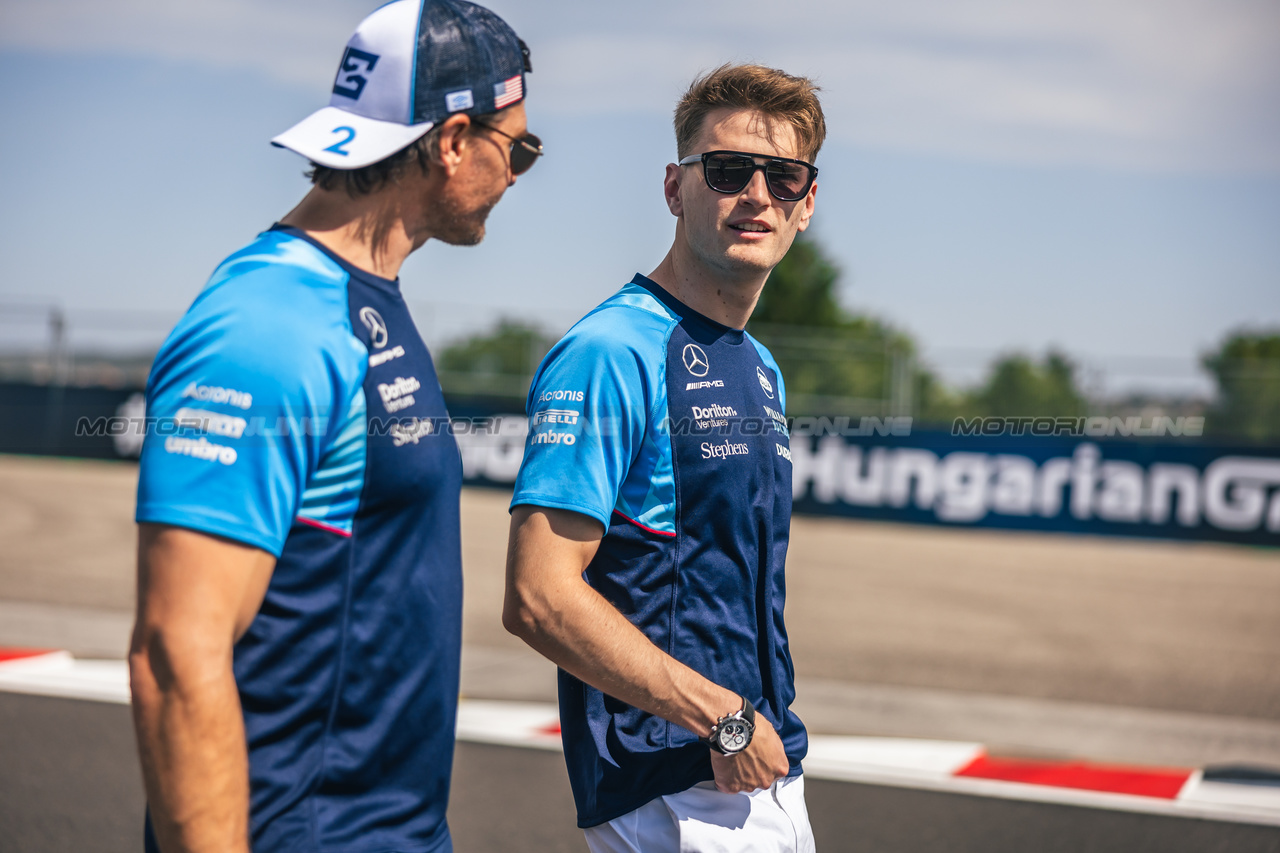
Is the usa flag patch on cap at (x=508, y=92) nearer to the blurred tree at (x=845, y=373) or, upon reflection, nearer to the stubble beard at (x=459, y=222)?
the stubble beard at (x=459, y=222)

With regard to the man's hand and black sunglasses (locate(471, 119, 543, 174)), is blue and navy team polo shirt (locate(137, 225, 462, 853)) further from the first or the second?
the man's hand

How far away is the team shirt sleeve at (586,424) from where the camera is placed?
222 centimetres

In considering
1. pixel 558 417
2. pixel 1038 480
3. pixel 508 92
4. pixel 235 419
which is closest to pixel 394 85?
pixel 508 92

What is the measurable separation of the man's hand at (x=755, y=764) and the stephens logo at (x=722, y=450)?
55 centimetres

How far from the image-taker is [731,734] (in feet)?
7.34

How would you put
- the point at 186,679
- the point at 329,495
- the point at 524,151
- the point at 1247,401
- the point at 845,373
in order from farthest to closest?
the point at 845,373 → the point at 1247,401 → the point at 524,151 → the point at 329,495 → the point at 186,679

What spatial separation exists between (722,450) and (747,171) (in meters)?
0.72

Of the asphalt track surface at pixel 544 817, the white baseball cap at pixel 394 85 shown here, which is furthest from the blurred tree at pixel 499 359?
the white baseball cap at pixel 394 85

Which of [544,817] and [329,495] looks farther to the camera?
[544,817]

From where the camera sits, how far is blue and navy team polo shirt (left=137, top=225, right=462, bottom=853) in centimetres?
149

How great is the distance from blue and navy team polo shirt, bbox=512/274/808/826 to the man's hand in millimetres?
39

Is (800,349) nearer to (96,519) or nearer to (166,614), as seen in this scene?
(96,519)

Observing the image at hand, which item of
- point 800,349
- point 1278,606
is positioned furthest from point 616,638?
point 800,349

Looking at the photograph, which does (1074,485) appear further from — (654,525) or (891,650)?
(654,525)
